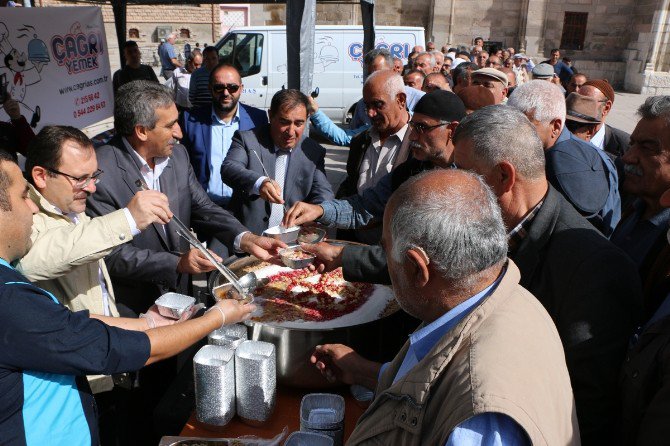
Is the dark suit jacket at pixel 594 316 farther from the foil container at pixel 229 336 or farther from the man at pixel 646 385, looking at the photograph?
the foil container at pixel 229 336

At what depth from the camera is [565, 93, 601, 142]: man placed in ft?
14.2

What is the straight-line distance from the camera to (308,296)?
274cm

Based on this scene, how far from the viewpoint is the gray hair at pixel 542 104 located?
312 centimetres

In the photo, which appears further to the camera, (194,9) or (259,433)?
(194,9)

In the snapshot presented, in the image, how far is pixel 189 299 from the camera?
221 centimetres

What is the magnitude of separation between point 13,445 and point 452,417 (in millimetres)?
1302

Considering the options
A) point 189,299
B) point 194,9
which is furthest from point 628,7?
point 189,299

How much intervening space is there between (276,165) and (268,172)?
0.08 m

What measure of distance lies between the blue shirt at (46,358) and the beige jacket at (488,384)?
820mm

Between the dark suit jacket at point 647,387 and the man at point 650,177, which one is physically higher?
the man at point 650,177

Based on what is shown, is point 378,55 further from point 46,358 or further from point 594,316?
point 46,358

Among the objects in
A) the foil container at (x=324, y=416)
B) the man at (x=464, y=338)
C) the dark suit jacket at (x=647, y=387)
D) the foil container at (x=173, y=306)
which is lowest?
the foil container at (x=324, y=416)

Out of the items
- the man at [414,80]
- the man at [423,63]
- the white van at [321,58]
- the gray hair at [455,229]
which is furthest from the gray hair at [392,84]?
the white van at [321,58]

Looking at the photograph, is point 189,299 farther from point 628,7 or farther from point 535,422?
point 628,7
